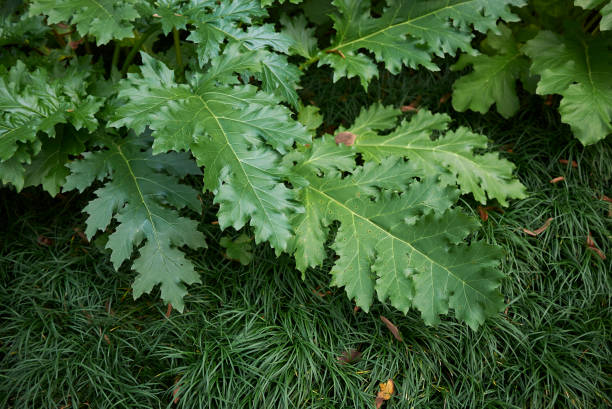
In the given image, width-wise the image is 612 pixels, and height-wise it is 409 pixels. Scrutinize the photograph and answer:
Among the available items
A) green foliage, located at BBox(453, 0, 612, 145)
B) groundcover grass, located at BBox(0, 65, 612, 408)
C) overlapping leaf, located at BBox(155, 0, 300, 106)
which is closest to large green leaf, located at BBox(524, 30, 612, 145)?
green foliage, located at BBox(453, 0, 612, 145)

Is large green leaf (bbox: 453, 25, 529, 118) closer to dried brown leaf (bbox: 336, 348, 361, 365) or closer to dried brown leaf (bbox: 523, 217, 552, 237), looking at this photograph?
dried brown leaf (bbox: 523, 217, 552, 237)

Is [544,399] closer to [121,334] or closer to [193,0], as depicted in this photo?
[121,334]

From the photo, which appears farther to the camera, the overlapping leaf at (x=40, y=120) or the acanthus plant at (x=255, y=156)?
the overlapping leaf at (x=40, y=120)

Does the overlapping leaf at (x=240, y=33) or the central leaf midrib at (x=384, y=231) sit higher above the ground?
the overlapping leaf at (x=240, y=33)

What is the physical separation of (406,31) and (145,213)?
1418 millimetres

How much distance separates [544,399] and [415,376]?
56cm

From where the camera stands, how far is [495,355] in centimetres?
200

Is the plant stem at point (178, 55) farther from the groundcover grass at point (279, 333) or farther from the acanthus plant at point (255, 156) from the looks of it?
the groundcover grass at point (279, 333)

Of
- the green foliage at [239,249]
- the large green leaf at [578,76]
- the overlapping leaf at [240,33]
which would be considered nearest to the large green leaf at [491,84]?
the large green leaf at [578,76]

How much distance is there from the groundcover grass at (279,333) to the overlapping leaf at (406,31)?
2.64 feet

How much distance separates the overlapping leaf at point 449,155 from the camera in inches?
81.7

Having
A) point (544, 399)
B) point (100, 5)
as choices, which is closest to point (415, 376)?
point (544, 399)

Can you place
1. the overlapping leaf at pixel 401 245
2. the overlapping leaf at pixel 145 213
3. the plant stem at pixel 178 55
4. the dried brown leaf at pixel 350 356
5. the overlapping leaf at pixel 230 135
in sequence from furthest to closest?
the plant stem at pixel 178 55, the dried brown leaf at pixel 350 356, the overlapping leaf at pixel 145 213, the overlapping leaf at pixel 401 245, the overlapping leaf at pixel 230 135

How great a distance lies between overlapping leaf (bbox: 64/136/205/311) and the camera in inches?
70.8
